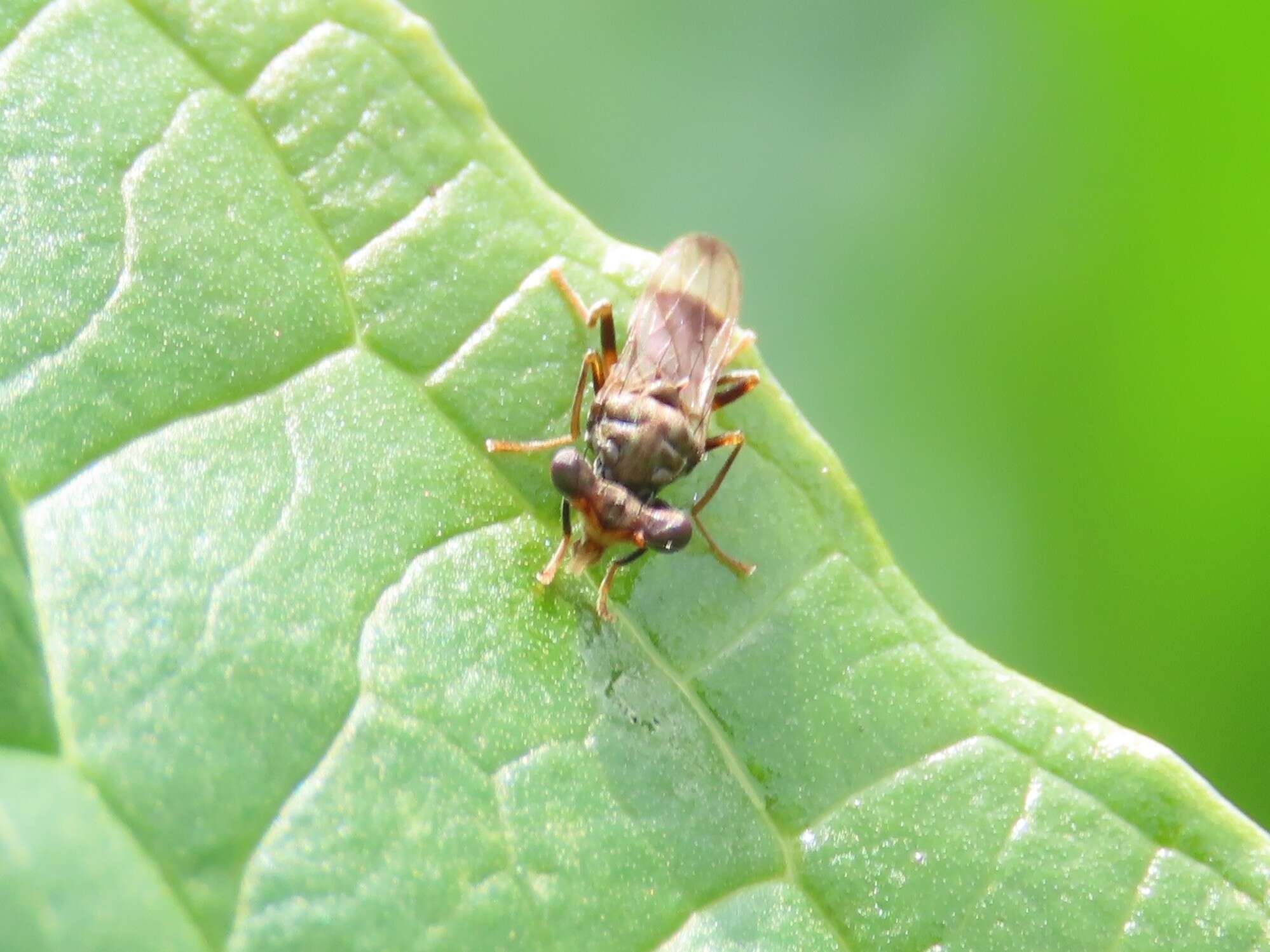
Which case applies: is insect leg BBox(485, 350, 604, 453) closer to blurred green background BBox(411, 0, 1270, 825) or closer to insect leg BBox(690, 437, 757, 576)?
insect leg BBox(690, 437, 757, 576)

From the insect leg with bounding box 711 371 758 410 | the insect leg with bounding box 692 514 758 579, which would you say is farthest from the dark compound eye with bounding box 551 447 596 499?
the insect leg with bounding box 711 371 758 410

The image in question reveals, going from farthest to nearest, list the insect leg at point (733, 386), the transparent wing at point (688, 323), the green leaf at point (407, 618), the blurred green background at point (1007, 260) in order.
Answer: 1. the blurred green background at point (1007, 260)
2. the transparent wing at point (688, 323)
3. the insect leg at point (733, 386)
4. the green leaf at point (407, 618)

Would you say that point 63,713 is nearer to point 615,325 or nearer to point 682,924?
point 682,924

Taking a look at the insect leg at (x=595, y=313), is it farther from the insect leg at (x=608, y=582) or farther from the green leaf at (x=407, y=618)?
the insect leg at (x=608, y=582)

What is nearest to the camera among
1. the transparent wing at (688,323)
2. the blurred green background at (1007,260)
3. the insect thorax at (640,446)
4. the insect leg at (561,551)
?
the insect leg at (561,551)

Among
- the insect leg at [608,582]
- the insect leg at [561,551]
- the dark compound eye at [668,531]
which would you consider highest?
the dark compound eye at [668,531]

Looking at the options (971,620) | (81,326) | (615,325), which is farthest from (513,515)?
(971,620)

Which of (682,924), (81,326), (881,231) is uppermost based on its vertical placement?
(881,231)

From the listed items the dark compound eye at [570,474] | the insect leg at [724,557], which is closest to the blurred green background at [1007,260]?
the insect leg at [724,557]
